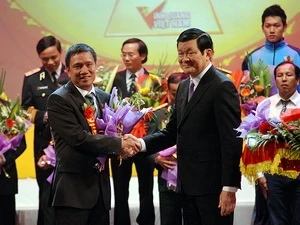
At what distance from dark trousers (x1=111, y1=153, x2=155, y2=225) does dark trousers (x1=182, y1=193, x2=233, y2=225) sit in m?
1.65

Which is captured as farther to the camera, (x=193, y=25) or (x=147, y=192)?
(x=193, y=25)

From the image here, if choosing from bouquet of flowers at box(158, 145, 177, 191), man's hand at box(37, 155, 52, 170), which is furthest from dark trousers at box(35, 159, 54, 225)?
bouquet of flowers at box(158, 145, 177, 191)

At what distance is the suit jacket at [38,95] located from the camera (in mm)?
5410

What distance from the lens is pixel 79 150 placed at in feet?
11.6

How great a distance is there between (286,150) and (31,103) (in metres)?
2.40

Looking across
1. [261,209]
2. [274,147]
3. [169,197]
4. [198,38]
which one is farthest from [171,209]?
[198,38]

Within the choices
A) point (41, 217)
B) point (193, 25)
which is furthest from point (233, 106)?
point (193, 25)

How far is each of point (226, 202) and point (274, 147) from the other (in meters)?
0.65

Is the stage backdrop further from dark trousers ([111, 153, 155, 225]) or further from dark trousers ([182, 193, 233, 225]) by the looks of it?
dark trousers ([182, 193, 233, 225])

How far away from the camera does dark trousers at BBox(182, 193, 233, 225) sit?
3.39 m

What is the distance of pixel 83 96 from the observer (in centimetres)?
365

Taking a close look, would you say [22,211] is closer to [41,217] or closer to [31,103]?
[41,217]

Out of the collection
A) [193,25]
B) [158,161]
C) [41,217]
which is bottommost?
[41,217]

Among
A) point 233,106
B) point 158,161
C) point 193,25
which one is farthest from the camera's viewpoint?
point 193,25
